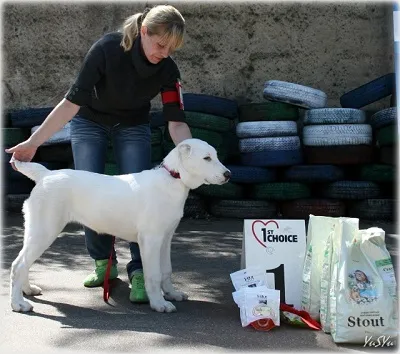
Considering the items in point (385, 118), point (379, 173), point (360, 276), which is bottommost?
point (360, 276)

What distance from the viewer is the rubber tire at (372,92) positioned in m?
7.88

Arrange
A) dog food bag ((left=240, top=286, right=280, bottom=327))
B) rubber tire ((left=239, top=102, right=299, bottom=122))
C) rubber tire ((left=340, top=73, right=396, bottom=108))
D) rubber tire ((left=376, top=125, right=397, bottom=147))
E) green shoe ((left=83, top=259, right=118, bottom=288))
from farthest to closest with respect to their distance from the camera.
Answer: rubber tire ((left=340, top=73, right=396, bottom=108))
rubber tire ((left=239, top=102, right=299, bottom=122))
rubber tire ((left=376, top=125, right=397, bottom=147))
green shoe ((left=83, top=259, right=118, bottom=288))
dog food bag ((left=240, top=286, right=280, bottom=327))

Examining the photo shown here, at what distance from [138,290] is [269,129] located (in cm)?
388

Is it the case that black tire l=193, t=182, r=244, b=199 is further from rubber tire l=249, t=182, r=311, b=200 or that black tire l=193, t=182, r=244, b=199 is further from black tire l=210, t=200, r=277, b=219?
rubber tire l=249, t=182, r=311, b=200

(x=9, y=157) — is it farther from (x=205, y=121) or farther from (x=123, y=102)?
(x=123, y=102)

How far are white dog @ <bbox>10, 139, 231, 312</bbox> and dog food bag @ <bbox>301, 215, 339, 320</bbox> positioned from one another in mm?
653

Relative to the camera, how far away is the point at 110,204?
3.91m

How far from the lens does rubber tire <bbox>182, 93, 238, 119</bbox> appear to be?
7844 mm

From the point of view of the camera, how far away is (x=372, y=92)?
789cm

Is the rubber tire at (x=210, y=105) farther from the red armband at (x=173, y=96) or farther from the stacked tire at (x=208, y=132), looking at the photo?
the red armband at (x=173, y=96)

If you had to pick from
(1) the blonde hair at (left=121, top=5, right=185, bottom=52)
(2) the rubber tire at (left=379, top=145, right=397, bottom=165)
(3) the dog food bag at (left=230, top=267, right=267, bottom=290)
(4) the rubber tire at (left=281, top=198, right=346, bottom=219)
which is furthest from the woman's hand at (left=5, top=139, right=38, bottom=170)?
(2) the rubber tire at (left=379, top=145, right=397, bottom=165)

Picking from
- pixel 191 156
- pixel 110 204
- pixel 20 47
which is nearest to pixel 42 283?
pixel 110 204

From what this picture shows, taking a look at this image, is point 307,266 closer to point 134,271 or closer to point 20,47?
point 134,271

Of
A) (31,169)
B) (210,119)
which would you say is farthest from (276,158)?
(31,169)
